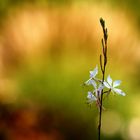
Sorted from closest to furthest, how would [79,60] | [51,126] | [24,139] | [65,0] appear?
[24,139]
[51,126]
[79,60]
[65,0]

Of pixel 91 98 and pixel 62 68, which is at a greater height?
pixel 62 68

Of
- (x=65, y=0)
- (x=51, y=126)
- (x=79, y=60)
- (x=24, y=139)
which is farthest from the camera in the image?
(x=65, y=0)

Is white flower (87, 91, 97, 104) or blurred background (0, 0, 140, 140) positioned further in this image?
blurred background (0, 0, 140, 140)

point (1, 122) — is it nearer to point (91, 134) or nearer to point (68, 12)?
point (91, 134)

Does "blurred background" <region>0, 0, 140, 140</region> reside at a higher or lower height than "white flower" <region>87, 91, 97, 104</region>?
higher

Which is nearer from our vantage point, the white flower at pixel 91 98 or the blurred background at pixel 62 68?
the white flower at pixel 91 98

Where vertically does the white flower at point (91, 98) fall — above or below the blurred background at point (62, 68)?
below

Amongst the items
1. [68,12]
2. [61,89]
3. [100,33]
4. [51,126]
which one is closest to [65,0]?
[68,12]

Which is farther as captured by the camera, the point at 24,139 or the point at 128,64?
the point at 128,64
